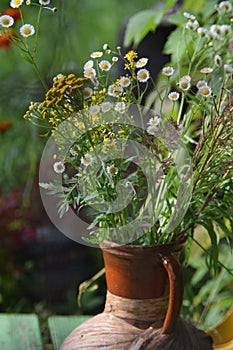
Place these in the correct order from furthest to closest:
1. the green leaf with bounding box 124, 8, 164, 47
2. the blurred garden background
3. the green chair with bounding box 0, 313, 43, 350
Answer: the blurred garden background < the green leaf with bounding box 124, 8, 164, 47 < the green chair with bounding box 0, 313, 43, 350

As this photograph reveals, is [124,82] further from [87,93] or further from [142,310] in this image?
[142,310]

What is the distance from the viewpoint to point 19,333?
1060mm

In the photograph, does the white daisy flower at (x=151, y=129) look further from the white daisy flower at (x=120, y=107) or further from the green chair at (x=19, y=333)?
the green chair at (x=19, y=333)

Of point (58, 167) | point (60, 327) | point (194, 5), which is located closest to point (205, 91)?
point (58, 167)

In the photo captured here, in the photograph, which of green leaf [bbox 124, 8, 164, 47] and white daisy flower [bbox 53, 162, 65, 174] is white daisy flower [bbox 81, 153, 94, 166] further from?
green leaf [bbox 124, 8, 164, 47]

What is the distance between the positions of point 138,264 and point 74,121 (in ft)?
0.62

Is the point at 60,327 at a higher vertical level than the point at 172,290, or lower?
lower

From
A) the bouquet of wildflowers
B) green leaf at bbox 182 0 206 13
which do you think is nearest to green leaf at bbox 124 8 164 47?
green leaf at bbox 182 0 206 13

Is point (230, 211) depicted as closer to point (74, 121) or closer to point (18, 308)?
point (74, 121)

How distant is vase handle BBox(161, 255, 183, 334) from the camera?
2.56ft

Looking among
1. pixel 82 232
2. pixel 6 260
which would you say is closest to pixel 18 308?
pixel 6 260

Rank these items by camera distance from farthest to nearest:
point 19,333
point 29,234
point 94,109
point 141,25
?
point 29,234, point 141,25, point 19,333, point 94,109

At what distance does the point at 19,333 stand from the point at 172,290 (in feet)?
1.23

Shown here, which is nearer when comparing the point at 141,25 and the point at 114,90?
the point at 114,90
